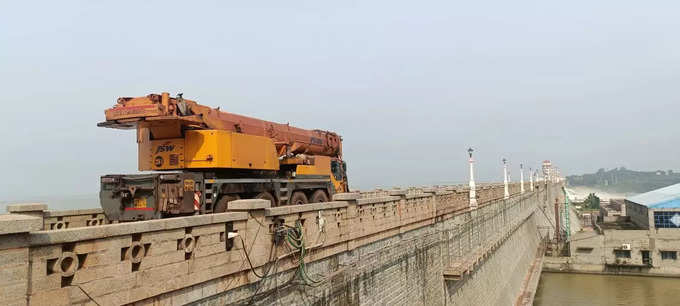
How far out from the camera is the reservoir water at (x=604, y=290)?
40.6 meters

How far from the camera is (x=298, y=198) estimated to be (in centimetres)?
1484

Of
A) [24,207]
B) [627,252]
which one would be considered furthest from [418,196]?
[627,252]

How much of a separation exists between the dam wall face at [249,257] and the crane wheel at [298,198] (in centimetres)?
297

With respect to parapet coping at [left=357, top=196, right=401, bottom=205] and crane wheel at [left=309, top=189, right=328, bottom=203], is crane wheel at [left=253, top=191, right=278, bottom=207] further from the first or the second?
parapet coping at [left=357, top=196, right=401, bottom=205]

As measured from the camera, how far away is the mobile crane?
1023 centimetres

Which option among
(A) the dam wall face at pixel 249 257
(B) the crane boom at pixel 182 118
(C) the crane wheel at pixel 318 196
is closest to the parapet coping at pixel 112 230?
(A) the dam wall face at pixel 249 257

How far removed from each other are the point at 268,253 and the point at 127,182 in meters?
4.60

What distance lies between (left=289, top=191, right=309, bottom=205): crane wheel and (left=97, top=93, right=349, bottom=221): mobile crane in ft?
0.24

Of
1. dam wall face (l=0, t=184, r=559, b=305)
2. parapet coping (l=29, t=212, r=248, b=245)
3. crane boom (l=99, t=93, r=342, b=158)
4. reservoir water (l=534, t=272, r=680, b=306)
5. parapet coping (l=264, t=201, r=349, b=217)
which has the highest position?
crane boom (l=99, t=93, r=342, b=158)

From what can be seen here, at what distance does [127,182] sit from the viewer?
1036 cm

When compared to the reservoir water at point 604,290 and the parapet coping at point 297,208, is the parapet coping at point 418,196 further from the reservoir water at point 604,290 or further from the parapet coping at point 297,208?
Answer: the reservoir water at point 604,290

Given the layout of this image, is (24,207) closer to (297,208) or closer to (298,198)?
(297,208)

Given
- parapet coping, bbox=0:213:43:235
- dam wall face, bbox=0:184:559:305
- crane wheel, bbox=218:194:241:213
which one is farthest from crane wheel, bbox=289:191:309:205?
parapet coping, bbox=0:213:43:235

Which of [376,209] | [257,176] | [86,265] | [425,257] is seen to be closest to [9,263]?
[86,265]
